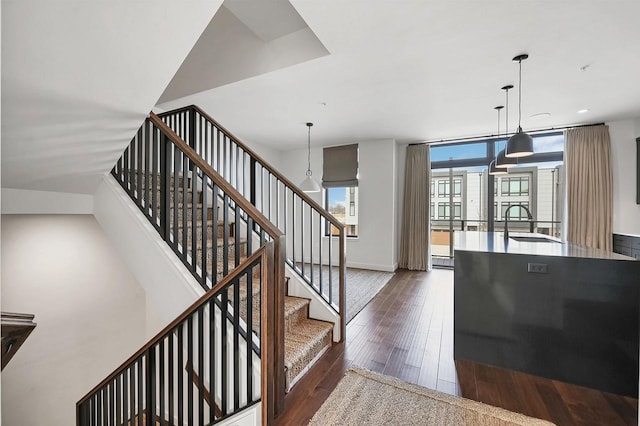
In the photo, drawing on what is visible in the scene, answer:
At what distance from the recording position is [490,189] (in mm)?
5520

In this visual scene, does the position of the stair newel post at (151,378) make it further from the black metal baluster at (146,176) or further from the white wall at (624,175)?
the white wall at (624,175)

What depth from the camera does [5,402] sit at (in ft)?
8.90

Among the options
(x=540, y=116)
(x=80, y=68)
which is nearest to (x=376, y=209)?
(x=540, y=116)

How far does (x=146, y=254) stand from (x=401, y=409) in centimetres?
205

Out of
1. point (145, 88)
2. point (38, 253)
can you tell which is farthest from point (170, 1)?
point (38, 253)

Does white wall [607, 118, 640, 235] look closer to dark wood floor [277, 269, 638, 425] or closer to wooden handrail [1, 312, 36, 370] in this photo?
dark wood floor [277, 269, 638, 425]

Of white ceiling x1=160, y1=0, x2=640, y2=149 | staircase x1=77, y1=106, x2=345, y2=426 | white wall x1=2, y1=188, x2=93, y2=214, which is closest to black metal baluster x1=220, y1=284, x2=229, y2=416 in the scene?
staircase x1=77, y1=106, x2=345, y2=426

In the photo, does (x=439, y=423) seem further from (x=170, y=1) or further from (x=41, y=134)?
(x=41, y=134)

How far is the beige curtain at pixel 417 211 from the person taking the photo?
5.59 m

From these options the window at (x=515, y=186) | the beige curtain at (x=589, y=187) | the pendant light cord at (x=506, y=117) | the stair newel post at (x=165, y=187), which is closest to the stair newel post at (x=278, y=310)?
the stair newel post at (x=165, y=187)

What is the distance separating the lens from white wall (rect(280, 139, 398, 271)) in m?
5.62

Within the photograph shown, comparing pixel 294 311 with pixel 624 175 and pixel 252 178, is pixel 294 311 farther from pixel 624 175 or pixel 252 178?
pixel 624 175

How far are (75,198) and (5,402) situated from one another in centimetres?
215

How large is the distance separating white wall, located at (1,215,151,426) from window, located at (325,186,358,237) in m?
3.88
